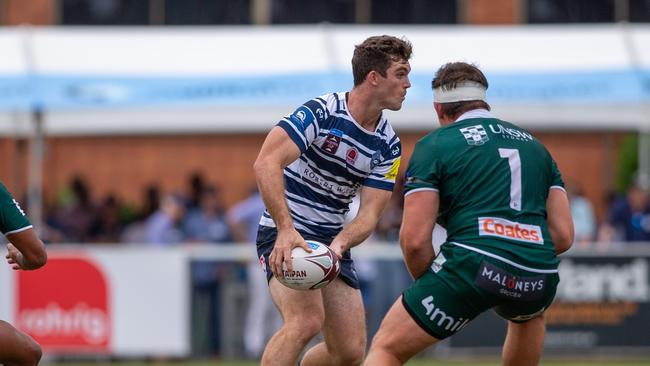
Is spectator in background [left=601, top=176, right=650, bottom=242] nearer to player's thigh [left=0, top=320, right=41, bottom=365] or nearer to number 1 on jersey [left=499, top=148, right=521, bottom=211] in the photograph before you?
number 1 on jersey [left=499, top=148, right=521, bottom=211]

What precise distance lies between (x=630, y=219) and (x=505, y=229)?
32.7 feet

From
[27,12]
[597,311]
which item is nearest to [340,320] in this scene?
[597,311]

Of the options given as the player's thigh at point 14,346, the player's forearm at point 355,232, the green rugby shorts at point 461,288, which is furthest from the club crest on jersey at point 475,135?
the player's thigh at point 14,346

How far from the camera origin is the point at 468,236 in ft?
22.6

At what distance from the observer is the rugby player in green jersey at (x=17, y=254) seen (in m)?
7.15

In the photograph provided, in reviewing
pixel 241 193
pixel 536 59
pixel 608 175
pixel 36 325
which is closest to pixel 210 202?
pixel 36 325

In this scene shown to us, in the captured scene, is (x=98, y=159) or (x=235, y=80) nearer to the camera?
(x=235, y=80)

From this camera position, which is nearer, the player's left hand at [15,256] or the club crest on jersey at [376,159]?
the player's left hand at [15,256]

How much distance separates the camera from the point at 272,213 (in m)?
7.34

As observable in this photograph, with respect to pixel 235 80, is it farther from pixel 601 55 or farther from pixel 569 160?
pixel 569 160

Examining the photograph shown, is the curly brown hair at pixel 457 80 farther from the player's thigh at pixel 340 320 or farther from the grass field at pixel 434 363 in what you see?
the grass field at pixel 434 363

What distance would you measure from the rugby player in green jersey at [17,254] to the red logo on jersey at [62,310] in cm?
657

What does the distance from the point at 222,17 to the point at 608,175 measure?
8515 mm

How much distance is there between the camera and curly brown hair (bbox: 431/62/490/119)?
23.6 ft
